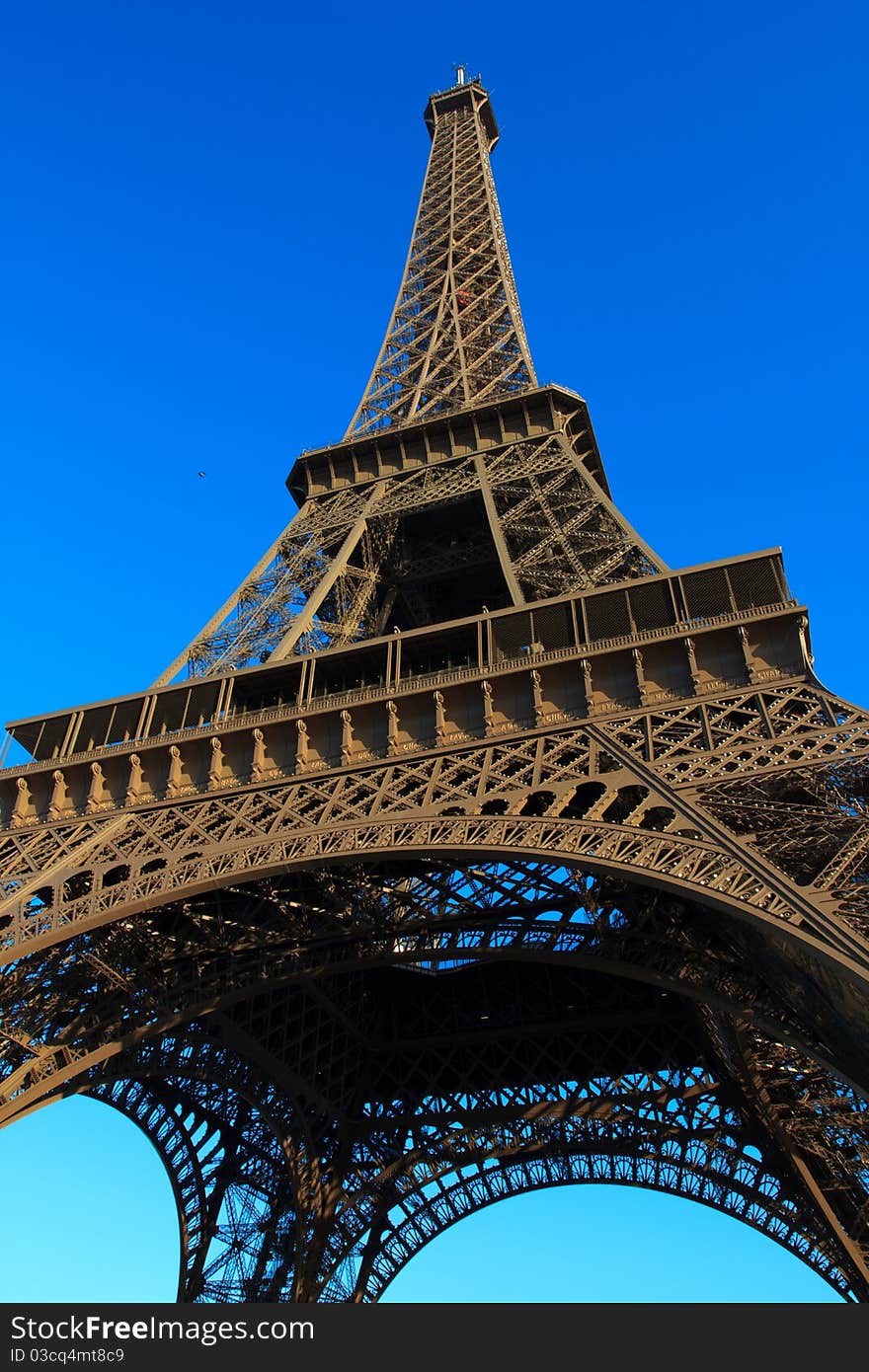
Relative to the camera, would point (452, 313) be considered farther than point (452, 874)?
Yes

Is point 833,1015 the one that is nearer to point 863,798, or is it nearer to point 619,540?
point 863,798

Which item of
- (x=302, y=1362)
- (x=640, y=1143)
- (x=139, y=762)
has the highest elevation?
(x=139, y=762)

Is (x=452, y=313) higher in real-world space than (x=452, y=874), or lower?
higher

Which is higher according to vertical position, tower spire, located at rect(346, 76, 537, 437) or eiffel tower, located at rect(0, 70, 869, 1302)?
tower spire, located at rect(346, 76, 537, 437)

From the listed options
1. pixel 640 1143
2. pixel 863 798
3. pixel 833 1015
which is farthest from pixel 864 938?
pixel 640 1143

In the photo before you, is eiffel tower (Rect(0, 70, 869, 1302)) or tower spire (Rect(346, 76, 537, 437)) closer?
eiffel tower (Rect(0, 70, 869, 1302))
